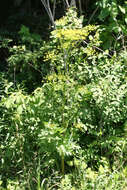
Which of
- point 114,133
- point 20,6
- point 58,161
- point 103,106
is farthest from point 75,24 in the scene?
point 20,6

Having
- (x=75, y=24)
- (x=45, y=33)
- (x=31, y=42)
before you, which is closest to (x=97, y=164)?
(x=75, y=24)

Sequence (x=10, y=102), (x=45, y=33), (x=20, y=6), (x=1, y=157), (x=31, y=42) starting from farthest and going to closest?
(x=20, y=6) < (x=45, y=33) < (x=31, y=42) < (x=1, y=157) < (x=10, y=102)

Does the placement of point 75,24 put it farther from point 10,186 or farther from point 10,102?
point 10,186

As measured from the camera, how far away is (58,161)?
9.71 ft

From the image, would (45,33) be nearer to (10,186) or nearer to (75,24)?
(75,24)

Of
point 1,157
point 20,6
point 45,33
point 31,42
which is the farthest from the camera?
point 20,6

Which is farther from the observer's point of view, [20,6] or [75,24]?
[20,6]

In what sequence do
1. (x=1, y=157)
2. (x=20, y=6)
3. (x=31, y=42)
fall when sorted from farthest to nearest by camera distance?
(x=20, y=6) < (x=31, y=42) < (x=1, y=157)

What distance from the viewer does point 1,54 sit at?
530 centimetres

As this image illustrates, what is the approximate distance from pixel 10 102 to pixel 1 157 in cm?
78

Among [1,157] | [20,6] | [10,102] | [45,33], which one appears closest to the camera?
[10,102]

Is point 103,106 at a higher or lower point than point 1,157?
higher

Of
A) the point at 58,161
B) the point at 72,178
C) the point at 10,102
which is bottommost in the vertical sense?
the point at 72,178

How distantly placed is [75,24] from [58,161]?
140cm
